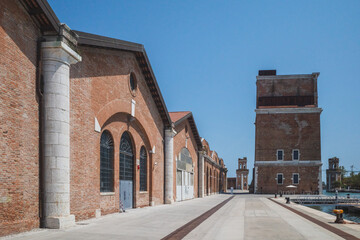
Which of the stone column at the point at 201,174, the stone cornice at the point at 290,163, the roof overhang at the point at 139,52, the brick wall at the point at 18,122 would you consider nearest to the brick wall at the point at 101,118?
the roof overhang at the point at 139,52

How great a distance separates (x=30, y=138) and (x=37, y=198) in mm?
1939

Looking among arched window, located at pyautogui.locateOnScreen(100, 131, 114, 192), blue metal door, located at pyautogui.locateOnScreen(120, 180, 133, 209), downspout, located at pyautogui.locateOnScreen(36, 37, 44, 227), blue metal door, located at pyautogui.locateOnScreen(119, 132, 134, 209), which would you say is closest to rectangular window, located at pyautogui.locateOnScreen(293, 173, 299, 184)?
blue metal door, located at pyautogui.locateOnScreen(119, 132, 134, 209)

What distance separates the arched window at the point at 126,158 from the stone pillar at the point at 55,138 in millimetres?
6816

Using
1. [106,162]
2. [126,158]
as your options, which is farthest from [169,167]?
[106,162]

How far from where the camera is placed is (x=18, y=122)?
11.0 m

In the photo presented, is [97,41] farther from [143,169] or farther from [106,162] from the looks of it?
[143,169]

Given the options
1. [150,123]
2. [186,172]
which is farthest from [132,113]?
[186,172]

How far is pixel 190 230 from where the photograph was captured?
12.9 meters

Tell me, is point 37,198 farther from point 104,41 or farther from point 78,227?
point 104,41

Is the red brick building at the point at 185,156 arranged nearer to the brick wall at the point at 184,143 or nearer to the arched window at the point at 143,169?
the brick wall at the point at 184,143

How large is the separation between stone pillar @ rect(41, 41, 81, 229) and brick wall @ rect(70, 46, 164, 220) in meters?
1.13

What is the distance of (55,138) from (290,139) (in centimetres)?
4990

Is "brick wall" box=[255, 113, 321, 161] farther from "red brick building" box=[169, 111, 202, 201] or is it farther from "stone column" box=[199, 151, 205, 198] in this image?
"red brick building" box=[169, 111, 202, 201]

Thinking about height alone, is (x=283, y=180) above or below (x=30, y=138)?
below
